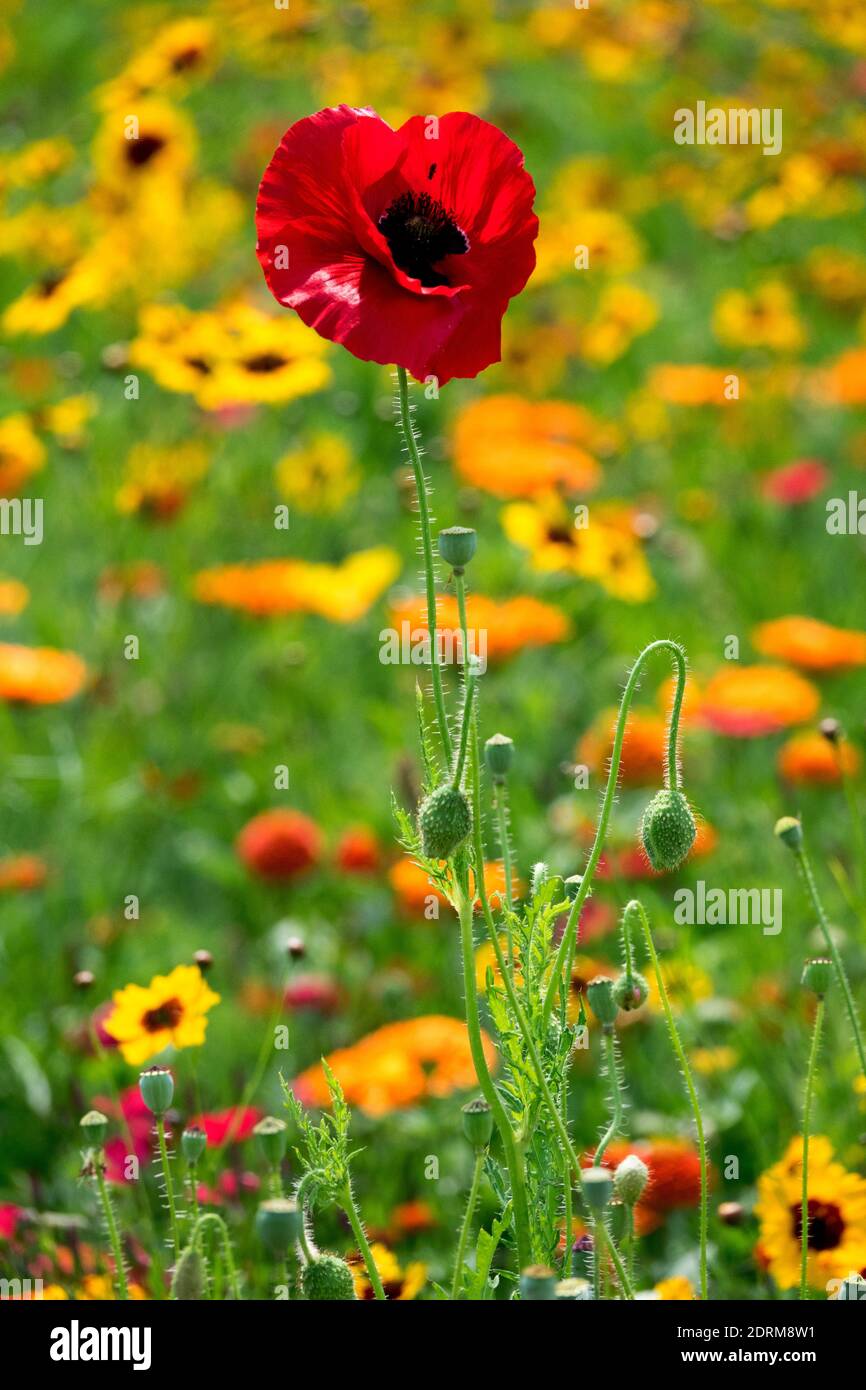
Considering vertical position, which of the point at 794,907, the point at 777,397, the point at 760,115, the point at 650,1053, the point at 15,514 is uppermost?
the point at 760,115

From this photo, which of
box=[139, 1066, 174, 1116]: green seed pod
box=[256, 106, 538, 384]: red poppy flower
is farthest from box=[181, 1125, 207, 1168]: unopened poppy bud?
box=[256, 106, 538, 384]: red poppy flower

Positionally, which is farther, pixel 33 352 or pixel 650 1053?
pixel 33 352

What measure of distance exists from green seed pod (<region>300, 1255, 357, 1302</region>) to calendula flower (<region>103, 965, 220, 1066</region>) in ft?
1.27

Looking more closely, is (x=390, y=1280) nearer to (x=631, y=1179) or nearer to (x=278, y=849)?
(x=631, y=1179)

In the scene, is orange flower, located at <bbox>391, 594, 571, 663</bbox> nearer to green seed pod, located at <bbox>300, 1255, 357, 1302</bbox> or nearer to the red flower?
the red flower

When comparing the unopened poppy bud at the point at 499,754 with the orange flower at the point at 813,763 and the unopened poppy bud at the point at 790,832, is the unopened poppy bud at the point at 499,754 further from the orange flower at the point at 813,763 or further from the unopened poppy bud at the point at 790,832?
the orange flower at the point at 813,763

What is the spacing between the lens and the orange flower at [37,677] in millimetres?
2566

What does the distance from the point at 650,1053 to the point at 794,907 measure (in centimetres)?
28

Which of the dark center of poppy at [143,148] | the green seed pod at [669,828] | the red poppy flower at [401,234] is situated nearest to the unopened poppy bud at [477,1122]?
the green seed pod at [669,828]

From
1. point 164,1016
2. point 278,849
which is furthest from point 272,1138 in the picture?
point 278,849

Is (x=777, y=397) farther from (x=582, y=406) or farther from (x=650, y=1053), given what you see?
(x=650, y=1053)

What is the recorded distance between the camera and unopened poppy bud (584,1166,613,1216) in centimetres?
96

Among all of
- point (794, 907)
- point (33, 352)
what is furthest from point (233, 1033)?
point (33, 352)
